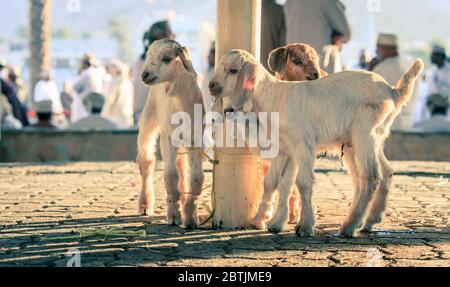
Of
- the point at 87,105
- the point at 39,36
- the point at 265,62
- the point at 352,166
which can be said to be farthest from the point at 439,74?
the point at 39,36

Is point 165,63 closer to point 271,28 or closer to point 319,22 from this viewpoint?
point 271,28

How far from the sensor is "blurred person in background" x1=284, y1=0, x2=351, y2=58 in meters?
13.9

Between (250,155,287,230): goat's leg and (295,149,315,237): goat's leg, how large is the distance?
27 centimetres

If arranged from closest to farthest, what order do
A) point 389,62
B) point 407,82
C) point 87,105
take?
point 407,82, point 389,62, point 87,105

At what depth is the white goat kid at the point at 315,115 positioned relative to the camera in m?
9.08

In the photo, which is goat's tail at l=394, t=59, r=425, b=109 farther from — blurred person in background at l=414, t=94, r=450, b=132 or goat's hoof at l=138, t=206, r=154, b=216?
blurred person in background at l=414, t=94, r=450, b=132

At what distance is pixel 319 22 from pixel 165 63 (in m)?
4.73

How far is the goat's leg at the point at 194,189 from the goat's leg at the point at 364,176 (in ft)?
4.17

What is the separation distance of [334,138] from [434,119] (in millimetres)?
10774

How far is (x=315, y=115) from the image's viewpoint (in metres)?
9.17

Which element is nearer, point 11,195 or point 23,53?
point 11,195

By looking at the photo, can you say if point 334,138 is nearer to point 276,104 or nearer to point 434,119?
point 276,104

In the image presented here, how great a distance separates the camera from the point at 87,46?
9762 centimetres
